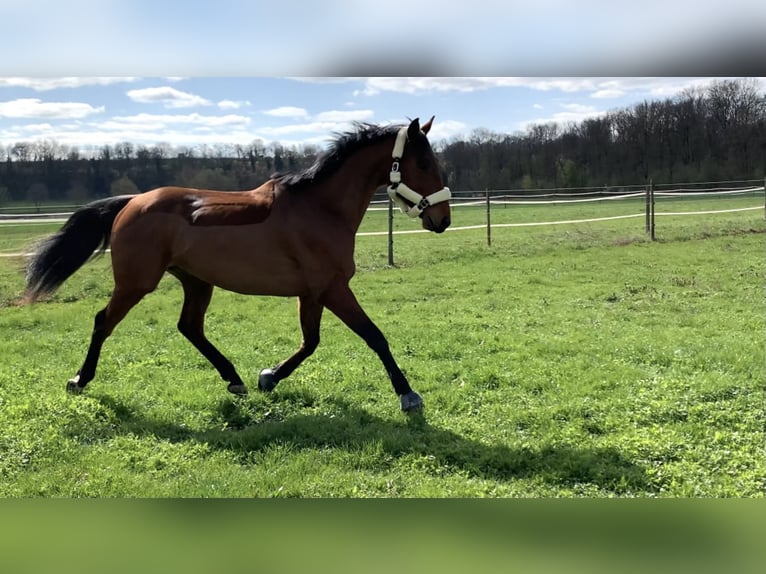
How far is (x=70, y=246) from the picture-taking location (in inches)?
169

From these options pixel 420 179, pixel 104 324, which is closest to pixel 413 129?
pixel 420 179

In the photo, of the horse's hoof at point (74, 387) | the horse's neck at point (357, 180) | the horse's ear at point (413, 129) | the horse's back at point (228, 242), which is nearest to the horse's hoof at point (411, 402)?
the horse's back at point (228, 242)

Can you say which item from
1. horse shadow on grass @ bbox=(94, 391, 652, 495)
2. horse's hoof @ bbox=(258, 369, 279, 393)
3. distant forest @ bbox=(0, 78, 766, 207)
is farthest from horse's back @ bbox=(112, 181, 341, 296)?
horse shadow on grass @ bbox=(94, 391, 652, 495)

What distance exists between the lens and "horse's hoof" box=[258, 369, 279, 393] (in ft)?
14.4

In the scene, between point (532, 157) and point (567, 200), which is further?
point (567, 200)

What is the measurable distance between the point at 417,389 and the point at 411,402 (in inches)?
19.5

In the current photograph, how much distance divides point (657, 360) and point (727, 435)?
5.07ft

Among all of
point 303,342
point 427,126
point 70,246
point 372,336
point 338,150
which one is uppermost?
point 427,126

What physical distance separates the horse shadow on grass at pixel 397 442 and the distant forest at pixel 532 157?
1801 mm

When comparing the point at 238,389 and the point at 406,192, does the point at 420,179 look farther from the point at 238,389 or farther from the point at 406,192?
the point at 238,389

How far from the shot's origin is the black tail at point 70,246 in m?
4.25

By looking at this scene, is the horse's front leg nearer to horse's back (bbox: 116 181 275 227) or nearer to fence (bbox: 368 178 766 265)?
horse's back (bbox: 116 181 275 227)

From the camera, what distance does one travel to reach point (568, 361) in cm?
501

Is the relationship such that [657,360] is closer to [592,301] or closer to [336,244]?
[592,301]
